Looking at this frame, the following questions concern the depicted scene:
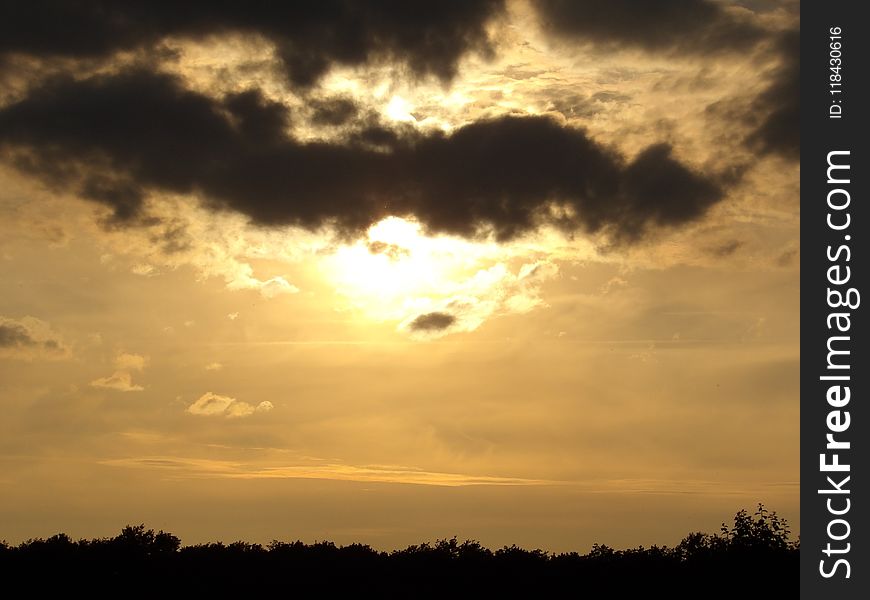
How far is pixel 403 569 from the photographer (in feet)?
290

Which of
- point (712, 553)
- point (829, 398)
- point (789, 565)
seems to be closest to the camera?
point (829, 398)

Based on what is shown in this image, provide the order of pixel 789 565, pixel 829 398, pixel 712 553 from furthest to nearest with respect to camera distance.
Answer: pixel 712 553 → pixel 789 565 → pixel 829 398

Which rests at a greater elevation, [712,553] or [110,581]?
[712,553]

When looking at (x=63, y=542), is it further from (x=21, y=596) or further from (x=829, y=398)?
(x=829, y=398)

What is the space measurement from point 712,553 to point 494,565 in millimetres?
18393

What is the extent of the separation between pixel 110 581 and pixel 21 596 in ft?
23.0

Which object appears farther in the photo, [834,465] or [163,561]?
[163,561]

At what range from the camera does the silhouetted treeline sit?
8294 cm

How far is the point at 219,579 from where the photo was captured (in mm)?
87125

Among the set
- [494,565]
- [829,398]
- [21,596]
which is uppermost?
[829,398]

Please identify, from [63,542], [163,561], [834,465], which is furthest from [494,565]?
[834,465]

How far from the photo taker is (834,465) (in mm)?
44000

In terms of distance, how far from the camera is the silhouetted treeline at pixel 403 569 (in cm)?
8294

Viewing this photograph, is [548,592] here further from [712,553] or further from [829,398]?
[829,398]
